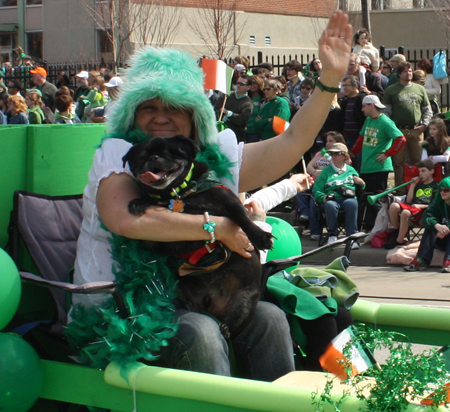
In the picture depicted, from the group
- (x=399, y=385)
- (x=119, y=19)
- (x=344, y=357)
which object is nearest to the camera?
(x=399, y=385)

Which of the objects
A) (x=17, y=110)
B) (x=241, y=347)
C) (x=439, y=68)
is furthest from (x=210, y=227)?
(x=439, y=68)

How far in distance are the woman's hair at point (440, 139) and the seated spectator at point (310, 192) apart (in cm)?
104

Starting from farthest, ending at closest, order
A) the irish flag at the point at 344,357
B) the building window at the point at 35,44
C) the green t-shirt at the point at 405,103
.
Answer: the building window at the point at 35,44, the green t-shirt at the point at 405,103, the irish flag at the point at 344,357

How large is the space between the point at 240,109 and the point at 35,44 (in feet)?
72.9

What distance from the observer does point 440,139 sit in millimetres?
7855

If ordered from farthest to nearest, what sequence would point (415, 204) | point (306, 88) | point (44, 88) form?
1. point (44, 88)
2. point (306, 88)
3. point (415, 204)

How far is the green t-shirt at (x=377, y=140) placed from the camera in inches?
312

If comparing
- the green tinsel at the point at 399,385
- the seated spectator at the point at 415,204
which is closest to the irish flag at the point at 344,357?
the green tinsel at the point at 399,385

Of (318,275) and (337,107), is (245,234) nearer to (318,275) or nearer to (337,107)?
(318,275)

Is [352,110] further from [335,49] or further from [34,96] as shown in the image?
[335,49]

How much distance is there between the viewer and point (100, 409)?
2.53m

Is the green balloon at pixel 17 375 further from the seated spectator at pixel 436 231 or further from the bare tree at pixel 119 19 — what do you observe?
the bare tree at pixel 119 19

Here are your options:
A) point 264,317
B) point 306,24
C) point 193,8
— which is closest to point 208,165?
point 264,317

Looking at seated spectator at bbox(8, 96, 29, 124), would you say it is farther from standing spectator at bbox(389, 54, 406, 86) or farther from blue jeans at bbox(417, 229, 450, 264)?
blue jeans at bbox(417, 229, 450, 264)
